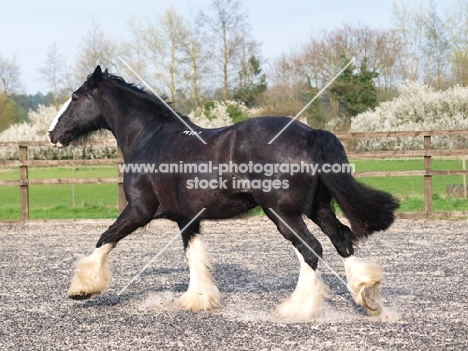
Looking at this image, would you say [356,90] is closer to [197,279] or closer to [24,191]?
[24,191]

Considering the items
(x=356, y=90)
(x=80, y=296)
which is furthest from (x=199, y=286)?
(x=356, y=90)

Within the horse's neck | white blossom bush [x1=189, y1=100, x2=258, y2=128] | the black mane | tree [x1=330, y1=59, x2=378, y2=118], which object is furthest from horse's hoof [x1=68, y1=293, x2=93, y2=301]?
tree [x1=330, y1=59, x2=378, y2=118]

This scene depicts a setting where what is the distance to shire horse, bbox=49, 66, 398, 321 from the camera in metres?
4.62

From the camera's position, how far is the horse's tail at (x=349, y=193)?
15.4ft

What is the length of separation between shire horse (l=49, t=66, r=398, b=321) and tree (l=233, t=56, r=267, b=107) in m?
33.8

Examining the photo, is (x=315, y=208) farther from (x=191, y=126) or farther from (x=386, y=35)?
(x=386, y=35)

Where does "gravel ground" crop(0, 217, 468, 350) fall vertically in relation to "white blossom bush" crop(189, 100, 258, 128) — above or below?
below

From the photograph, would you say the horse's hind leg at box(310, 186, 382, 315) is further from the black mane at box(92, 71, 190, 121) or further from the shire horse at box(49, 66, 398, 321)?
the black mane at box(92, 71, 190, 121)

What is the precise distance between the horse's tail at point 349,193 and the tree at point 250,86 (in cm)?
3431

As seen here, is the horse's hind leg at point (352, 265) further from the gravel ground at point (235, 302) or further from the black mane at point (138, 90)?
the black mane at point (138, 90)

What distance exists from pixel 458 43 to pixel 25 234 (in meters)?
29.2

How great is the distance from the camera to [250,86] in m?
40.5

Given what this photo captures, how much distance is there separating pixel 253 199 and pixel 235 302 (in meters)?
1.01

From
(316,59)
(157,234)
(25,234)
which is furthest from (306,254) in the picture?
(316,59)
